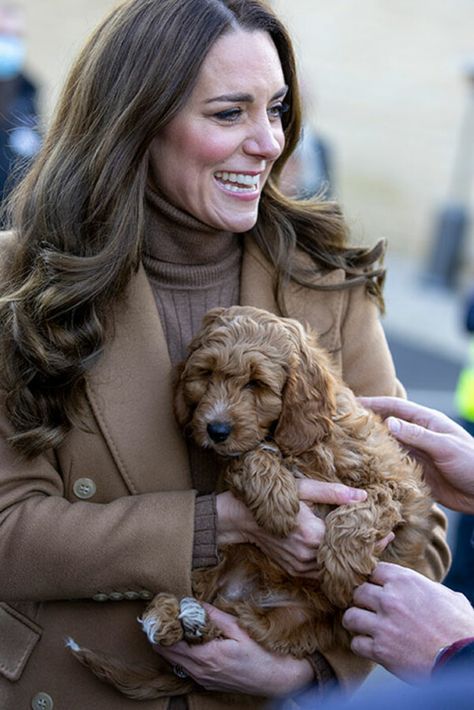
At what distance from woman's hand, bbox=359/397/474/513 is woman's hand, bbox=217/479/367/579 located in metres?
0.42

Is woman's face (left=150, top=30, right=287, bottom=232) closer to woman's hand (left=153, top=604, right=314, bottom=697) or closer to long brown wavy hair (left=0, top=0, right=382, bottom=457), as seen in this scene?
long brown wavy hair (left=0, top=0, right=382, bottom=457)

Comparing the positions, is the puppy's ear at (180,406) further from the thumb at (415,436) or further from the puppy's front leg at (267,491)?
the thumb at (415,436)

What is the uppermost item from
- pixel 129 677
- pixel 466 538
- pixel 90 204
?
pixel 90 204

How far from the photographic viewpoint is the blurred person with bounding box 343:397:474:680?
2924 millimetres

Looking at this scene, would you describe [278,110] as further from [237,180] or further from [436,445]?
[436,445]

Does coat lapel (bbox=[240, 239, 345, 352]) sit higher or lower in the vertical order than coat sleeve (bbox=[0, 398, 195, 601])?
higher

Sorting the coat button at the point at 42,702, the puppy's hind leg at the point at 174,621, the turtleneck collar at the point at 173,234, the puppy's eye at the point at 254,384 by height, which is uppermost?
the turtleneck collar at the point at 173,234

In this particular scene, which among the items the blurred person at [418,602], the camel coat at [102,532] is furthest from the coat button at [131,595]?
the blurred person at [418,602]

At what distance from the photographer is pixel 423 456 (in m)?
3.82

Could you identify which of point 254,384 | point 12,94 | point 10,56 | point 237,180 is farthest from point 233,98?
point 10,56

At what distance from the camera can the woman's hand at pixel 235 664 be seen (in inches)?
128

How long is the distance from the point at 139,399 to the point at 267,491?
52cm

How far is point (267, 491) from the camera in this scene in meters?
3.26

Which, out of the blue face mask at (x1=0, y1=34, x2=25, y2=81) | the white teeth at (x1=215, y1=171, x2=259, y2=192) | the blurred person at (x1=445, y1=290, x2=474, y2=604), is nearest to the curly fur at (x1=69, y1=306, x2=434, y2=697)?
the white teeth at (x1=215, y1=171, x2=259, y2=192)
